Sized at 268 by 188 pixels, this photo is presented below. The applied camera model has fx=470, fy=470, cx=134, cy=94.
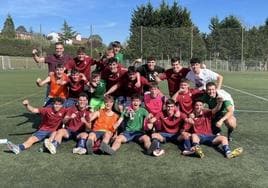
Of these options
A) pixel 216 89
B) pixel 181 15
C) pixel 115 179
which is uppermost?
pixel 181 15

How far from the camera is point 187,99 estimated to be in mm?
8930

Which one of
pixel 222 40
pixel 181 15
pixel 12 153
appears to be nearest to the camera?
pixel 12 153

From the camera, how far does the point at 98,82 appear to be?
9.60 metres

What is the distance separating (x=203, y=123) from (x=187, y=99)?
0.82m

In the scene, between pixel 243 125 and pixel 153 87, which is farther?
pixel 243 125

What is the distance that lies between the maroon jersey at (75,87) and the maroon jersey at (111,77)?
510 millimetres

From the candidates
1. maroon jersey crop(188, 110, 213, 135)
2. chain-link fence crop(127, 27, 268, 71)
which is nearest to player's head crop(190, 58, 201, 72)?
maroon jersey crop(188, 110, 213, 135)

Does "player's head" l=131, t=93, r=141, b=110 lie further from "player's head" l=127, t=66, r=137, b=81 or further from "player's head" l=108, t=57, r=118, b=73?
"player's head" l=108, t=57, r=118, b=73

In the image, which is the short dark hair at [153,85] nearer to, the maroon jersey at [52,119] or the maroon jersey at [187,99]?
the maroon jersey at [187,99]

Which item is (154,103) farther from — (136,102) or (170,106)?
(170,106)

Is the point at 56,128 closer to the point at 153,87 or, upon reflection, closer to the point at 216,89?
the point at 153,87

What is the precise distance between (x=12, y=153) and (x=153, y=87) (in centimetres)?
301

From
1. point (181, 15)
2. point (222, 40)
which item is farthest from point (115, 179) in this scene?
point (181, 15)

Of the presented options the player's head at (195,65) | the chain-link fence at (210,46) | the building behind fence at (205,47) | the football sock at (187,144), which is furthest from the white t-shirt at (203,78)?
the chain-link fence at (210,46)
